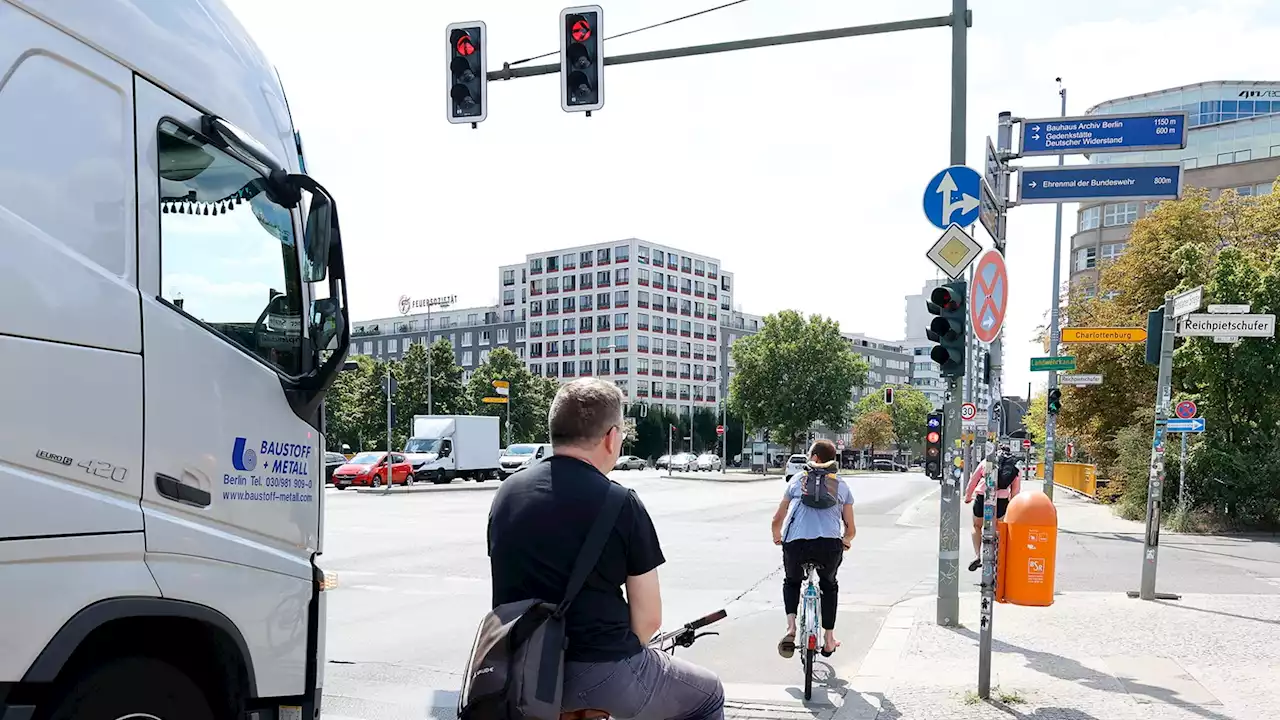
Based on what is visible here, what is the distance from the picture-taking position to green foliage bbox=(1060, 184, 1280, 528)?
19.9 metres

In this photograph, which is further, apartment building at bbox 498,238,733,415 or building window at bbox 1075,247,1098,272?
apartment building at bbox 498,238,733,415

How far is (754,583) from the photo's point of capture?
12.1 metres

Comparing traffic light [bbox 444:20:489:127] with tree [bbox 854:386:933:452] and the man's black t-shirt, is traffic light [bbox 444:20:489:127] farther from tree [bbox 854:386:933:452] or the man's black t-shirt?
tree [bbox 854:386:933:452]

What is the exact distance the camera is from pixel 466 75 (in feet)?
32.5

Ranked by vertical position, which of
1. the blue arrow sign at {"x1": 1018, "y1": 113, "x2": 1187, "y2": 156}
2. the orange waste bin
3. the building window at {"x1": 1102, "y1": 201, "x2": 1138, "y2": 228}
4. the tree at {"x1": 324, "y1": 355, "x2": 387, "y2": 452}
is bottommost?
the tree at {"x1": 324, "y1": 355, "x2": 387, "y2": 452}

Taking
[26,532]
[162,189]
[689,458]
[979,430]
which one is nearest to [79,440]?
[26,532]

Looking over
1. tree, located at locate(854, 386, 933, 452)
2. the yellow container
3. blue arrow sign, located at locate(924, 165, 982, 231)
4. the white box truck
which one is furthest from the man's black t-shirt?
tree, located at locate(854, 386, 933, 452)

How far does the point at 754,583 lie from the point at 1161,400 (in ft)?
16.9

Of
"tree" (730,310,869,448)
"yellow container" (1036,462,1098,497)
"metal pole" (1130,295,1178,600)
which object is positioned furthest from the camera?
"tree" (730,310,869,448)

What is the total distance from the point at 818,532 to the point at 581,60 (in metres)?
5.46

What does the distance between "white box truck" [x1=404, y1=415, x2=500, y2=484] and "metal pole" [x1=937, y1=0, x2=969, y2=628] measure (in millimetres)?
35375

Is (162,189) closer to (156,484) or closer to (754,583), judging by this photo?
(156,484)

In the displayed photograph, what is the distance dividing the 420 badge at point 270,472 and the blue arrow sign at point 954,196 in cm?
608

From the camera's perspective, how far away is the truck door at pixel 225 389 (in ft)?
10.3
